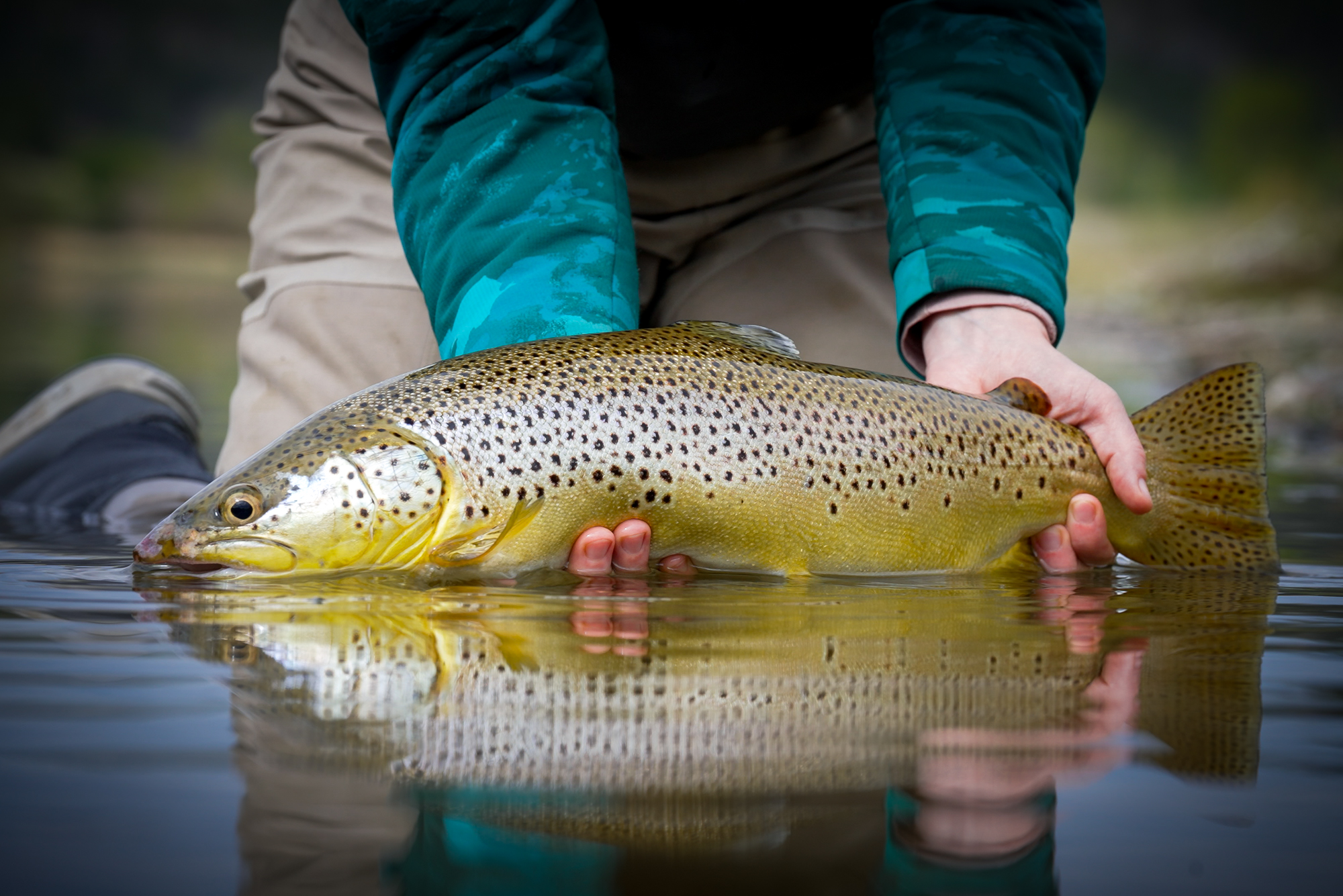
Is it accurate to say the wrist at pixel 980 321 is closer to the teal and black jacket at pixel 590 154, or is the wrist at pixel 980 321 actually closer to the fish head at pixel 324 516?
the teal and black jacket at pixel 590 154

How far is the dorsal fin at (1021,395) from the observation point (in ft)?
7.98

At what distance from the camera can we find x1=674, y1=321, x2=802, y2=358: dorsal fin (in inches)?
94.8

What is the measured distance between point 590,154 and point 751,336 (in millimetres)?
660

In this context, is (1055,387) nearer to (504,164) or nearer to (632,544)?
(632,544)

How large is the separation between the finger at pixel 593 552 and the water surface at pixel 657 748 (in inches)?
10.2

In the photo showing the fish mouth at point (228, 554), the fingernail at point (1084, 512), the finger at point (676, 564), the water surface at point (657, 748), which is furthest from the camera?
the fingernail at point (1084, 512)

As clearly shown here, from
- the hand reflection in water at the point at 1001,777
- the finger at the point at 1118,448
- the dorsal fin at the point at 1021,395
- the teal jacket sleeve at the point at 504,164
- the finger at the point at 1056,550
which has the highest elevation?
the teal jacket sleeve at the point at 504,164

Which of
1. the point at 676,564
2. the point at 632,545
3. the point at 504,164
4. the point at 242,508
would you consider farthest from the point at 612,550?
the point at 504,164

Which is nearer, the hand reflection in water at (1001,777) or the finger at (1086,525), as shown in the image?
the hand reflection in water at (1001,777)

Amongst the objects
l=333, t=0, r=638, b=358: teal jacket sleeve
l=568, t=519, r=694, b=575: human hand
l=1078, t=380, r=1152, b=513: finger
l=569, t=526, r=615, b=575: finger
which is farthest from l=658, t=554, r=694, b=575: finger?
l=1078, t=380, r=1152, b=513: finger

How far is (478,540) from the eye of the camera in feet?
6.87

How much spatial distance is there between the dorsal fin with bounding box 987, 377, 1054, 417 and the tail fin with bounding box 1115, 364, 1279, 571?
0.23 m

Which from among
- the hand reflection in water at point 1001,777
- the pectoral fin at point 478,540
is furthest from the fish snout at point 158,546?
the hand reflection in water at point 1001,777

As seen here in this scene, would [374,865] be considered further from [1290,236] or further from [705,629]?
[1290,236]
